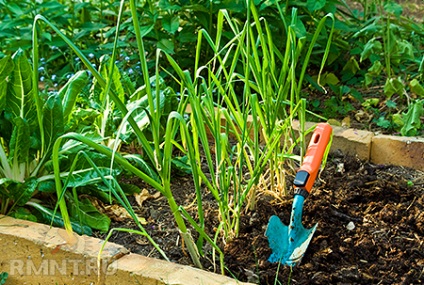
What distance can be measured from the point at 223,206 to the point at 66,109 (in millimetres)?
849

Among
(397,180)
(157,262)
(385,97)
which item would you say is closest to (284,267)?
(157,262)

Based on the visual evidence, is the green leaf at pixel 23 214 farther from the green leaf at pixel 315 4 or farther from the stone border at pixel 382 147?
the green leaf at pixel 315 4

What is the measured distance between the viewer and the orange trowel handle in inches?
89.4

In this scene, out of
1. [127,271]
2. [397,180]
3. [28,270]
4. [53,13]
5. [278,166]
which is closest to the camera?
[127,271]

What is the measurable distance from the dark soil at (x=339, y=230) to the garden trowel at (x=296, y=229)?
0.03 metres

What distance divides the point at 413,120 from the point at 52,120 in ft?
5.09

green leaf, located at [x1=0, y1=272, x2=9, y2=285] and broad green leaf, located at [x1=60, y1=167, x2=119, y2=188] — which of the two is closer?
green leaf, located at [x1=0, y1=272, x2=9, y2=285]

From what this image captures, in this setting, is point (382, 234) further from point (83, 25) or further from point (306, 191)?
point (83, 25)

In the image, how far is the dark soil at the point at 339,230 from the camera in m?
2.20

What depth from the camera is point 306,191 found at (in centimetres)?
228

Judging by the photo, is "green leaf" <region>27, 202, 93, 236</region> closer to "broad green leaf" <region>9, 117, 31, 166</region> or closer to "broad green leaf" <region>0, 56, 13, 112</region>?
"broad green leaf" <region>9, 117, 31, 166</region>

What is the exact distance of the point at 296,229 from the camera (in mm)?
2307

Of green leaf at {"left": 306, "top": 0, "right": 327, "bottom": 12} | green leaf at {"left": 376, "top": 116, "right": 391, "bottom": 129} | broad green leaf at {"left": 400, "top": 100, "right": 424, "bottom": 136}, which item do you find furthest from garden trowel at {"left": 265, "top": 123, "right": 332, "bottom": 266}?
green leaf at {"left": 306, "top": 0, "right": 327, "bottom": 12}

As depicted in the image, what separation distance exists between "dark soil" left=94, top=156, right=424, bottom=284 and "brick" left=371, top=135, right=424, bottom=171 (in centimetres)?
6
